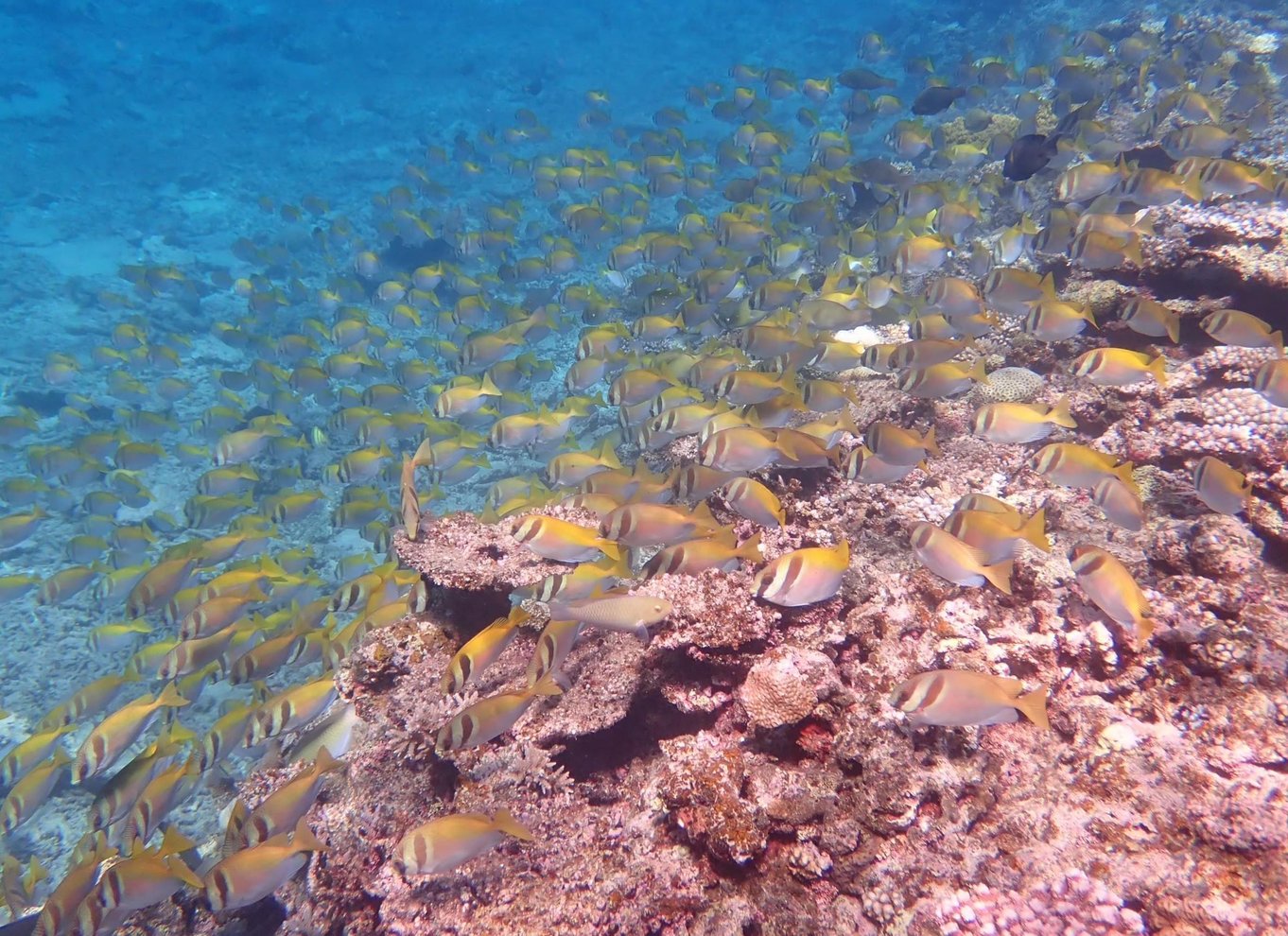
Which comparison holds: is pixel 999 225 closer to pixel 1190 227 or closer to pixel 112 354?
pixel 1190 227

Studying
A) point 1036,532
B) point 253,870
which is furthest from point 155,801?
point 1036,532

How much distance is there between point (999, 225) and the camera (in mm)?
11641

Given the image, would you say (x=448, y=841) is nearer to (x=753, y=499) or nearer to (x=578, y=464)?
(x=753, y=499)

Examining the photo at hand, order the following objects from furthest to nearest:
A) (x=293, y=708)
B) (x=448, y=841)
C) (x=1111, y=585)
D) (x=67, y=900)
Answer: (x=293, y=708), (x=67, y=900), (x=1111, y=585), (x=448, y=841)

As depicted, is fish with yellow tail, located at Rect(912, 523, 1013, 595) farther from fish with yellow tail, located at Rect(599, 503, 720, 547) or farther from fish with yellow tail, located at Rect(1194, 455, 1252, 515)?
fish with yellow tail, located at Rect(1194, 455, 1252, 515)

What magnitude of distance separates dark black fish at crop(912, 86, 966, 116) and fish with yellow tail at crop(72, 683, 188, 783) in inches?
497

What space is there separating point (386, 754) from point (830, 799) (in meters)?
2.49

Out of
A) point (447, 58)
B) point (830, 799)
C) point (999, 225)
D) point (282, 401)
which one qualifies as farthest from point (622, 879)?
point (447, 58)

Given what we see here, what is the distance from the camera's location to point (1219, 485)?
3895 millimetres

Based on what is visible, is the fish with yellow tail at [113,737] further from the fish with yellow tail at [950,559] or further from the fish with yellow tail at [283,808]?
the fish with yellow tail at [950,559]

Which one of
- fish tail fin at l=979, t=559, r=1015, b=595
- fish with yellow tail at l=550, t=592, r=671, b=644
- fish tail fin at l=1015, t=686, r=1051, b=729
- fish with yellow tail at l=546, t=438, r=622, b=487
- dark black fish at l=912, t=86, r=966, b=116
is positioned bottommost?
fish with yellow tail at l=546, t=438, r=622, b=487

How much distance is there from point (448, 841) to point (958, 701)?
6.73 feet

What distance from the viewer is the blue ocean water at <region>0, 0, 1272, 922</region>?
9.88m

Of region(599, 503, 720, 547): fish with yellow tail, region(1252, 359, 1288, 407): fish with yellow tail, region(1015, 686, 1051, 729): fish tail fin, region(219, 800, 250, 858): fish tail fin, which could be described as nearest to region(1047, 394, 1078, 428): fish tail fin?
region(1252, 359, 1288, 407): fish with yellow tail
